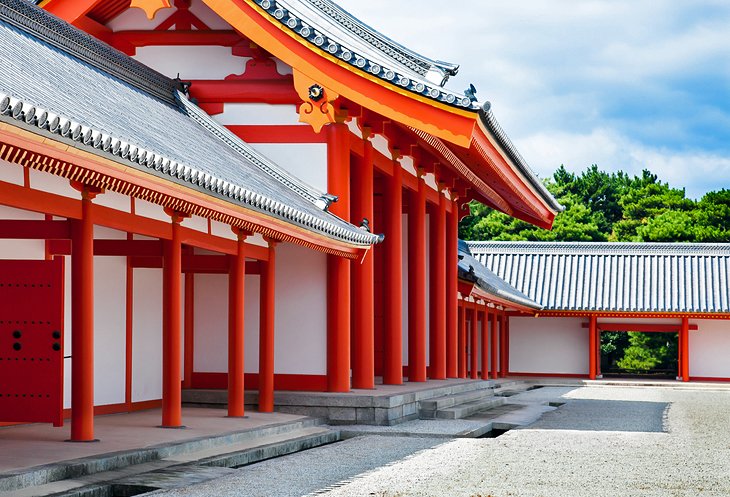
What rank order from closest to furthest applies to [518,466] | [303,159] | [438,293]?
[518,466] → [303,159] → [438,293]

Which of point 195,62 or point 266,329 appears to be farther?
point 195,62

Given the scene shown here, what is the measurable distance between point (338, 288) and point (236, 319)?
9.56 feet

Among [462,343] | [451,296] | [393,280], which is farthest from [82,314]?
[462,343]

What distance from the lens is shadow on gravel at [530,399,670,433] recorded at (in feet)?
55.0

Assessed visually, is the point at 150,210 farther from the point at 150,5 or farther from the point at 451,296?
the point at 451,296

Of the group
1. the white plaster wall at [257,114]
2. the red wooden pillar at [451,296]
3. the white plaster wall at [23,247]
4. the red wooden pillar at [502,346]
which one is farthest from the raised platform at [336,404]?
the red wooden pillar at [502,346]

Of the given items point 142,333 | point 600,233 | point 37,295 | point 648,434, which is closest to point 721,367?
point 600,233

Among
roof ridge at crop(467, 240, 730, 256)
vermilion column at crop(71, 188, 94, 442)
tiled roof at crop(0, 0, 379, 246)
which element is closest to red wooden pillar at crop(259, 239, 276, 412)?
tiled roof at crop(0, 0, 379, 246)

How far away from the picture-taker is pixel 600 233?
5862 cm

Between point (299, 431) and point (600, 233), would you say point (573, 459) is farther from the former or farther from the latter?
point (600, 233)

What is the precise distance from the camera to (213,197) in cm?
1165

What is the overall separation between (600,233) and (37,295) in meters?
49.1

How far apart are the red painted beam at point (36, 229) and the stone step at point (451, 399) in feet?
28.1

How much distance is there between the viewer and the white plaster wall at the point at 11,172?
9.63 meters
